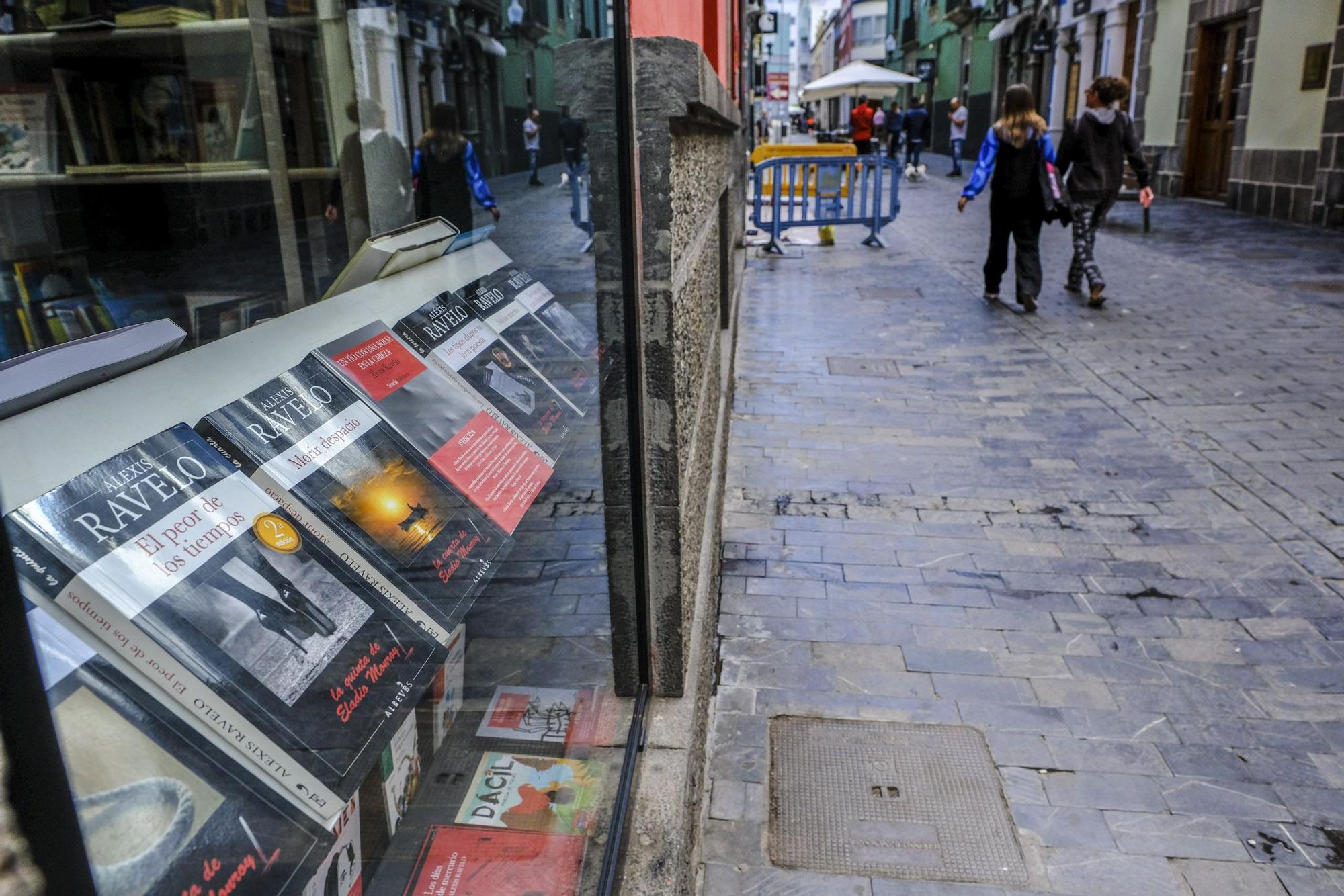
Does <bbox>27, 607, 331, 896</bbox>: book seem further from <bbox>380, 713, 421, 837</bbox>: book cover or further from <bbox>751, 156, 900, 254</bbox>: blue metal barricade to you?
<bbox>751, 156, 900, 254</bbox>: blue metal barricade

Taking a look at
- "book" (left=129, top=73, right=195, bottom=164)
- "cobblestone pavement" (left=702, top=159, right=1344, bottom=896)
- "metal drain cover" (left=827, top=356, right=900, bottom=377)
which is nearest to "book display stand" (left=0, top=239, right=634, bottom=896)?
"book" (left=129, top=73, right=195, bottom=164)

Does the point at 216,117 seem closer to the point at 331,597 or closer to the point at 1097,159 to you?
the point at 331,597

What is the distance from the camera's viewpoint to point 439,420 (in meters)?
1.52

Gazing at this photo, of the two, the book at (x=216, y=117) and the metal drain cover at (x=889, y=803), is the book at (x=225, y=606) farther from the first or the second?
the metal drain cover at (x=889, y=803)

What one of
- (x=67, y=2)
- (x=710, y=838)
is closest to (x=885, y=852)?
(x=710, y=838)

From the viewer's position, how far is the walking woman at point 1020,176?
7918mm

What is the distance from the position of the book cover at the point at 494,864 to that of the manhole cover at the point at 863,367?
5307 millimetres

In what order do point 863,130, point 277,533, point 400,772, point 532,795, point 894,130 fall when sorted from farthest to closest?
point 894,130 → point 863,130 → point 532,795 → point 400,772 → point 277,533

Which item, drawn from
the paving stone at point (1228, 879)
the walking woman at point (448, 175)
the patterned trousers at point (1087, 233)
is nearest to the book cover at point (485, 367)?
the walking woman at point (448, 175)

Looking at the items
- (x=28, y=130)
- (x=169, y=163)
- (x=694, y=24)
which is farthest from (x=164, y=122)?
(x=694, y=24)

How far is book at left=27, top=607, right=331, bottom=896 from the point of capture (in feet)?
1.97

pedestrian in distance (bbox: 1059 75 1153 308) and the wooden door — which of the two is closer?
pedestrian in distance (bbox: 1059 75 1153 308)

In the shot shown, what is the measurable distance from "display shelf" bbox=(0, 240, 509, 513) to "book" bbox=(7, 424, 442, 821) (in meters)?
0.02

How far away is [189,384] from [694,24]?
3152 mm
